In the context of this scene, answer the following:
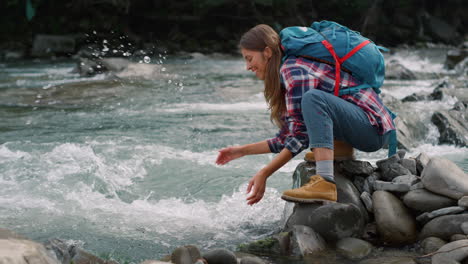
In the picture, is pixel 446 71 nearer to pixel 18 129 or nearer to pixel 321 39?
pixel 18 129

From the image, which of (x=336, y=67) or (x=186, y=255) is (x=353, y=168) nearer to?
(x=336, y=67)

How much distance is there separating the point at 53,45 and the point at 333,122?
2024 centimetres

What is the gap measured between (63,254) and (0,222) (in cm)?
112

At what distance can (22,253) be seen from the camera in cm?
242

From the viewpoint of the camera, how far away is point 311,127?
3.01 metres

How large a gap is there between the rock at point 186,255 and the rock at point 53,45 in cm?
1929

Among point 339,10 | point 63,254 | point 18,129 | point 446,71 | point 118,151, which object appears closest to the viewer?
point 63,254

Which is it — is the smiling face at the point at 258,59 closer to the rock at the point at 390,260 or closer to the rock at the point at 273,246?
the rock at the point at 273,246

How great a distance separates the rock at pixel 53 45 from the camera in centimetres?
2103

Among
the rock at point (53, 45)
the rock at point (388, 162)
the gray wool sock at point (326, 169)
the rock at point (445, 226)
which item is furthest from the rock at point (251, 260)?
the rock at point (53, 45)

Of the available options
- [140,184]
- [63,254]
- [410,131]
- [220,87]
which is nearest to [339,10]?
[220,87]

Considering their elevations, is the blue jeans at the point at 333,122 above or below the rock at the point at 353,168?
above

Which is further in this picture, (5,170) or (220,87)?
(220,87)

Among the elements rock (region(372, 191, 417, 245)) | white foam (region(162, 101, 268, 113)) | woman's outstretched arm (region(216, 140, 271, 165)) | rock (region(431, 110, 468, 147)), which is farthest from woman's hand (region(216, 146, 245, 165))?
white foam (region(162, 101, 268, 113))
